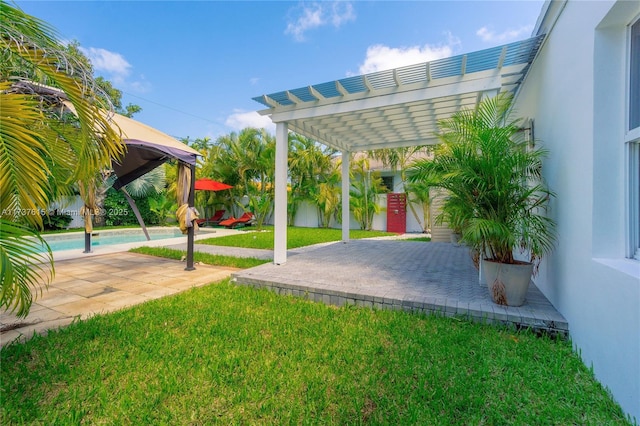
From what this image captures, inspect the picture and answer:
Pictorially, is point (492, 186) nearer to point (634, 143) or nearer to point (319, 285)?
point (634, 143)

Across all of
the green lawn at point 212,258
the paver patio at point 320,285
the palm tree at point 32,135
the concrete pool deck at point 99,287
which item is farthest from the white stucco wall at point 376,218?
the palm tree at point 32,135

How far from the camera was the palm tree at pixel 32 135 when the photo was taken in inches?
84.3

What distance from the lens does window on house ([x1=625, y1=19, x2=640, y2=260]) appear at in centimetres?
229

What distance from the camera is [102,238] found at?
14344mm

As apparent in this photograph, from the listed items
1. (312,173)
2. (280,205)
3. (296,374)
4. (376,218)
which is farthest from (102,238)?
(296,374)

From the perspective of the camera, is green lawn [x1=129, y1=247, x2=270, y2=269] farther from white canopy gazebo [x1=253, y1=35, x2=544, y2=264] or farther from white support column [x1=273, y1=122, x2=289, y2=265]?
white canopy gazebo [x1=253, y1=35, x2=544, y2=264]

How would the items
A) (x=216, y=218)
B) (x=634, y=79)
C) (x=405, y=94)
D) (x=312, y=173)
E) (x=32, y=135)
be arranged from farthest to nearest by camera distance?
(x=216, y=218), (x=312, y=173), (x=405, y=94), (x=32, y=135), (x=634, y=79)

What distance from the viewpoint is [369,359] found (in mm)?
2908

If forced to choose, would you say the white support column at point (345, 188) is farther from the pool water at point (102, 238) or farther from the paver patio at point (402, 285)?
the pool water at point (102, 238)

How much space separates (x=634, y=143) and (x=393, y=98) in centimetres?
401

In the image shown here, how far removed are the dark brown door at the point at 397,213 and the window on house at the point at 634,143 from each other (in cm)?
1432

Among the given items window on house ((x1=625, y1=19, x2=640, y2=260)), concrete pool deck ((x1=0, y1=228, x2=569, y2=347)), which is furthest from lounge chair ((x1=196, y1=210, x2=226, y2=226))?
window on house ((x1=625, y1=19, x2=640, y2=260))

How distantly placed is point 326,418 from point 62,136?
4.17 metres

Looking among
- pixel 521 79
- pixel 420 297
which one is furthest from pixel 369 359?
pixel 521 79
